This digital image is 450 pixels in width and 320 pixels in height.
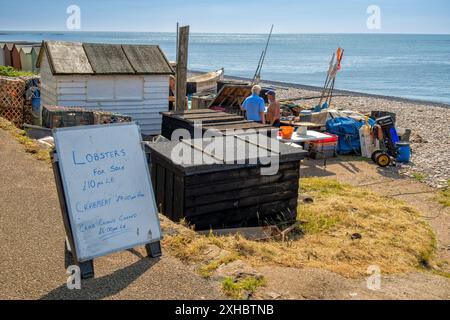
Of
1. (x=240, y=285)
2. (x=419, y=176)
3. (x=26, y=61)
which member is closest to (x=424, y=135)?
(x=419, y=176)

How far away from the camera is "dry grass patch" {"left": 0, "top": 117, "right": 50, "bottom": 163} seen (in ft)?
35.2

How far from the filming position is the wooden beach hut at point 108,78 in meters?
15.4

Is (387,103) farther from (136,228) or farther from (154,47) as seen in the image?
(136,228)

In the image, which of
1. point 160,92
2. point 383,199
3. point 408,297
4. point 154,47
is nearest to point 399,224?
point 383,199

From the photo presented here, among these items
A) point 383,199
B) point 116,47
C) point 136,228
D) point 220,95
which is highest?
point 116,47

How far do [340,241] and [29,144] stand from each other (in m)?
7.10

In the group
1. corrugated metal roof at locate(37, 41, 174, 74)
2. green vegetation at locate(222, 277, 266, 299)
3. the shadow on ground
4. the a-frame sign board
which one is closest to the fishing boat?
corrugated metal roof at locate(37, 41, 174, 74)

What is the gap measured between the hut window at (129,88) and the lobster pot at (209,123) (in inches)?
96.2

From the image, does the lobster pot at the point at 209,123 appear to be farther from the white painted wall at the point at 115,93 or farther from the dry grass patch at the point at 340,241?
the white painted wall at the point at 115,93

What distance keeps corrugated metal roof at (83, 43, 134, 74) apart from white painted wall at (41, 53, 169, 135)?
0.23m

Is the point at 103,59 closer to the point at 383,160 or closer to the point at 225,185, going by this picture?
the point at 383,160

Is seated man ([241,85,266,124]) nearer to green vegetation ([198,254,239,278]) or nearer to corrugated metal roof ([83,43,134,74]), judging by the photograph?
corrugated metal roof ([83,43,134,74])

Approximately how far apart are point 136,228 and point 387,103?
3369 cm

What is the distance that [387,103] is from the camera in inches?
1457
